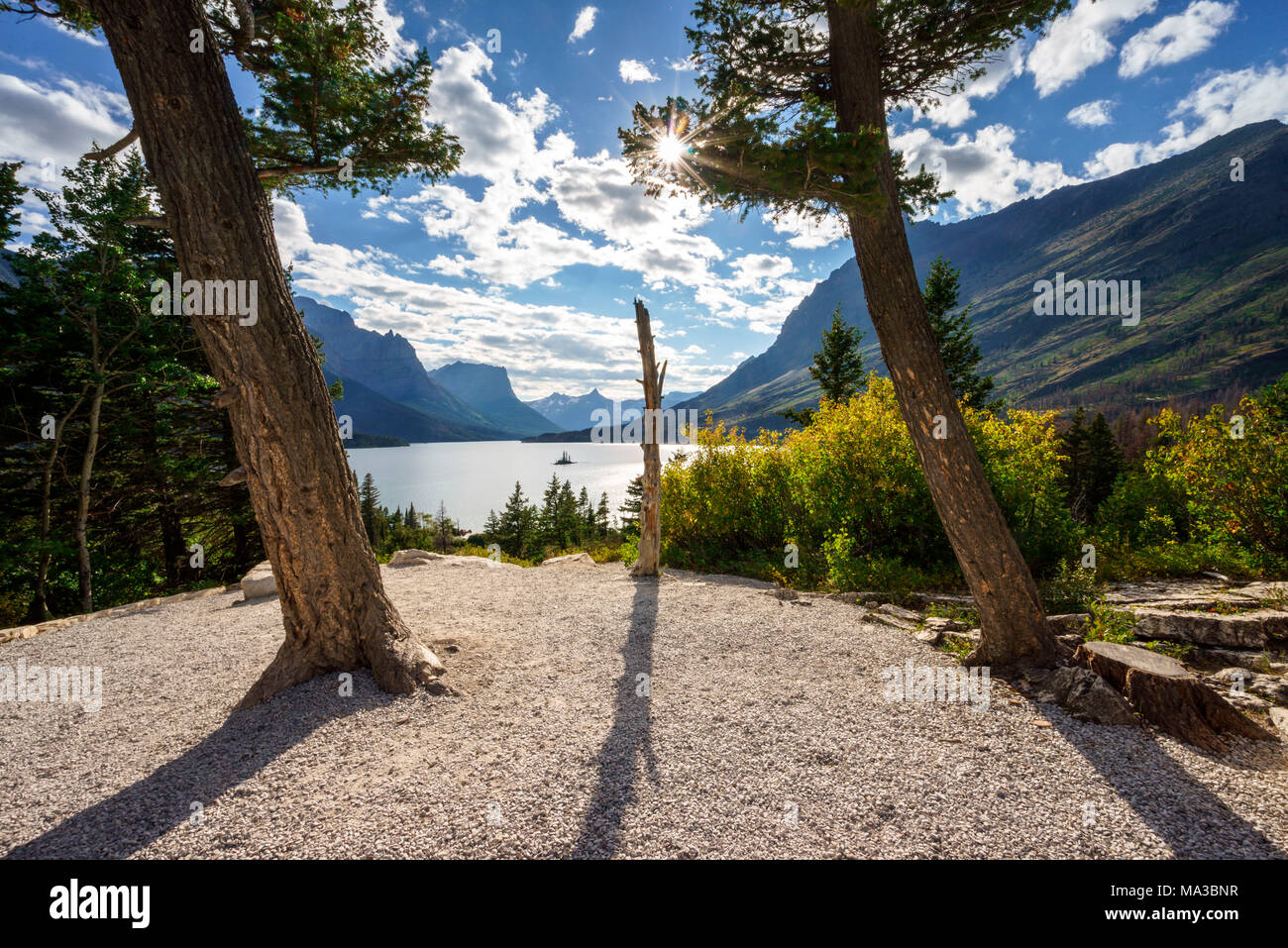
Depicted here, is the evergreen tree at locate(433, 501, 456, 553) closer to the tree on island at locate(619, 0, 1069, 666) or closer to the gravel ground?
the gravel ground

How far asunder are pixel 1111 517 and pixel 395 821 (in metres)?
14.1

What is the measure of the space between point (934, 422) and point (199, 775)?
5.80m

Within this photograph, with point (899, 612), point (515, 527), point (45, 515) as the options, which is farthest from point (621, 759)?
point (515, 527)

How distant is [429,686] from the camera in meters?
4.08

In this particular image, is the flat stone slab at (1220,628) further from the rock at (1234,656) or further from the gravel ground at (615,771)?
the gravel ground at (615,771)

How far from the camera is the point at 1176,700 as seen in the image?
323 cm

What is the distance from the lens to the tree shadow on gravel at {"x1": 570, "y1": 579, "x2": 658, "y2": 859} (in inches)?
96.2

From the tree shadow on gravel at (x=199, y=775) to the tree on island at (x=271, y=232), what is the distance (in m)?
0.23

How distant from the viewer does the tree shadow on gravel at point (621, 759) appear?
8.02 ft

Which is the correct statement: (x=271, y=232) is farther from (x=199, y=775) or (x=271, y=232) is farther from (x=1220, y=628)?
(x=1220, y=628)

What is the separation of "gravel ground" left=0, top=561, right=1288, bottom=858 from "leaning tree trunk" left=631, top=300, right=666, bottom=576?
13.4 feet

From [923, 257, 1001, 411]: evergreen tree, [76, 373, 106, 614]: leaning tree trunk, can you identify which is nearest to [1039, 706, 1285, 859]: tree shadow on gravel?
[76, 373, 106, 614]: leaning tree trunk
